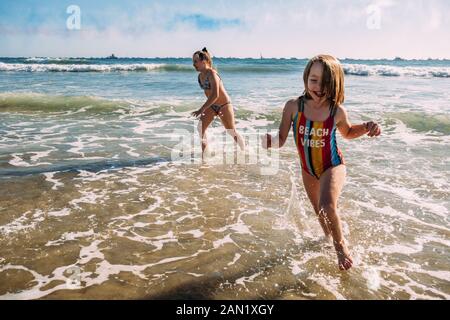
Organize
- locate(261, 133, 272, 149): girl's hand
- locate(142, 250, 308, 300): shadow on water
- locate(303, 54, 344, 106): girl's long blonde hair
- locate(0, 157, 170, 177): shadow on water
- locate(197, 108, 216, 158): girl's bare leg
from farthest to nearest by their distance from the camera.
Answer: locate(197, 108, 216, 158): girl's bare leg → locate(0, 157, 170, 177): shadow on water → locate(261, 133, 272, 149): girl's hand → locate(303, 54, 344, 106): girl's long blonde hair → locate(142, 250, 308, 300): shadow on water

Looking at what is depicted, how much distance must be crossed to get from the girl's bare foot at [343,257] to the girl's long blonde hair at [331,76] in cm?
128

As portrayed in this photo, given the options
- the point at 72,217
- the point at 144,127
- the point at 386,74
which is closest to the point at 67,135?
the point at 144,127

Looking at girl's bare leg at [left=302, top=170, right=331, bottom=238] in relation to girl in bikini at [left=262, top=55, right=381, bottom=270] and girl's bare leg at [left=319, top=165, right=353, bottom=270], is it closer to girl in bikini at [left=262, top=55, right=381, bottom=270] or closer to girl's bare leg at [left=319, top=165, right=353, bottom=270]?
girl in bikini at [left=262, top=55, right=381, bottom=270]

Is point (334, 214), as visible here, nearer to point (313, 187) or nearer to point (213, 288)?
point (313, 187)

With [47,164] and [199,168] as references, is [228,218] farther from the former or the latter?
[47,164]

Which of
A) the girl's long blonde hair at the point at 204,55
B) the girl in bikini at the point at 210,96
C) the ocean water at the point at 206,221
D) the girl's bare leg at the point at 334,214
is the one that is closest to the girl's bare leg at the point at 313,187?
the girl's bare leg at the point at 334,214

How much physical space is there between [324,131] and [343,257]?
44.4 inches

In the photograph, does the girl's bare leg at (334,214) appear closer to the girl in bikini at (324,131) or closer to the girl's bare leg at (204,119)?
the girl in bikini at (324,131)

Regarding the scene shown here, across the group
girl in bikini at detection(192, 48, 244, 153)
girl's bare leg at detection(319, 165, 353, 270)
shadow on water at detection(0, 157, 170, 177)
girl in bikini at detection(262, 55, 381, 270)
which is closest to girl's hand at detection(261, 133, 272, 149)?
girl in bikini at detection(262, 55, 381, 270)

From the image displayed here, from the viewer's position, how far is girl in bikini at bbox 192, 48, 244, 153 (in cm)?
733

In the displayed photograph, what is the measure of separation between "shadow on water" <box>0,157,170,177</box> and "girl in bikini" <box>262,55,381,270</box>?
4.00 m

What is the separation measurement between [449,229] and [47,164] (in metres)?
6.31

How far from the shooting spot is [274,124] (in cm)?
1223

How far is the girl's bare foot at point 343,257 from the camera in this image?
10.9 feet
